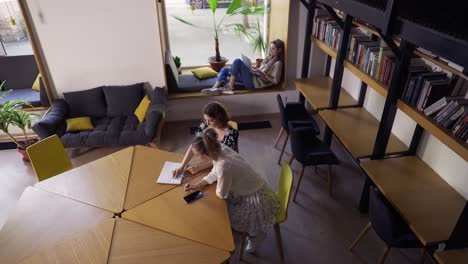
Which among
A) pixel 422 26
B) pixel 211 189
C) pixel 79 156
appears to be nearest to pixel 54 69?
pixel 79 156

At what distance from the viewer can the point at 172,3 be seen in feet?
16.9

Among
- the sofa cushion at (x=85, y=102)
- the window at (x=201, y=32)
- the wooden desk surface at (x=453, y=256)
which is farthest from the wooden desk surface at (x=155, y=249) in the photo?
the window at (x=201, y=32)

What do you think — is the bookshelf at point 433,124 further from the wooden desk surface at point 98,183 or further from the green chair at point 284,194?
the wooden desk surface at point 98,183

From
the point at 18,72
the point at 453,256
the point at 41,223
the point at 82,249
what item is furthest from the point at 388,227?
the point at 18,72

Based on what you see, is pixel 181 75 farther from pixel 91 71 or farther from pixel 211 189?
pixel 211 189

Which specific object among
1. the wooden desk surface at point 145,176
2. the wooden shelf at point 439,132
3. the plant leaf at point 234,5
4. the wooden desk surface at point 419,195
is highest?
the plant leaf at point 234,5

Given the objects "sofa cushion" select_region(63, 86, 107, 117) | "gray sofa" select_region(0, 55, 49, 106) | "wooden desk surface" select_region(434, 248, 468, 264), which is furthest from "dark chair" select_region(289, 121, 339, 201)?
"gray sofa" select_region(0, 55, 49, 106)

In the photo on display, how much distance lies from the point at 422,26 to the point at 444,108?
79cm

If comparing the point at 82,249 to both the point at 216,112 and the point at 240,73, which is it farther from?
the point at 240,73

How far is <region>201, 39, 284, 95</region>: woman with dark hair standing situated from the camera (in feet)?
15.2

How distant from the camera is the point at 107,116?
4520mm

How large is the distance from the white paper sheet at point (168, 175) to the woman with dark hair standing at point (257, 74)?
210cm

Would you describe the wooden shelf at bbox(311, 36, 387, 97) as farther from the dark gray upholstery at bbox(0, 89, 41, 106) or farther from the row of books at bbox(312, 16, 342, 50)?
the dark gray upholstery at bbox(0, 89, 41, 106)

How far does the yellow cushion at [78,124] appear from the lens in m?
4.19
